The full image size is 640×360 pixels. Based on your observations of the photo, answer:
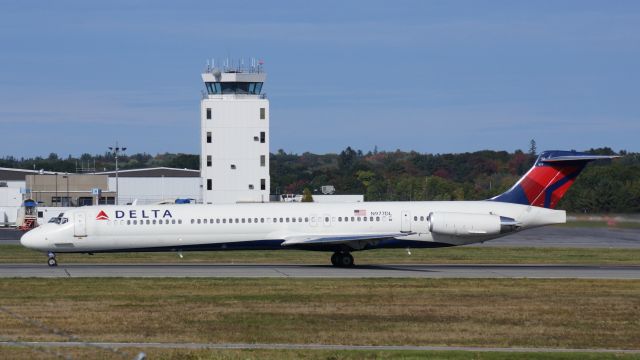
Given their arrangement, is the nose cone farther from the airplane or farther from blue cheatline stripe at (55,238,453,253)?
blue cheatline stripe at (55,238,453,253)

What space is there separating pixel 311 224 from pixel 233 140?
36004mm

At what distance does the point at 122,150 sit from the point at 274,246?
51476 mm

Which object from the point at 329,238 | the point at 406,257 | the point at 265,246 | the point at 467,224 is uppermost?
the point at 467,224

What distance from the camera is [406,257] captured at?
152 feet

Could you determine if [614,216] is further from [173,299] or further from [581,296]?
[173,299]

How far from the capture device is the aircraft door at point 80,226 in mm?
39125

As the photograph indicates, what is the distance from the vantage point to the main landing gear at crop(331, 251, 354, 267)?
39500 mm

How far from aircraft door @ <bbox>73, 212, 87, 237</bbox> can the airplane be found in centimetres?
4

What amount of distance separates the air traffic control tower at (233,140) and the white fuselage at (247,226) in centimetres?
3466

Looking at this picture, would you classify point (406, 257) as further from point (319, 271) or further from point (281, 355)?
point (281, 355)

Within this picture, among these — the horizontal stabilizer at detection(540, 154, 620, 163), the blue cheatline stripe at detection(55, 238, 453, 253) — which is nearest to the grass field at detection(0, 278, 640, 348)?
the blue cheatline stripe at detection(55, 238, 453, 253)

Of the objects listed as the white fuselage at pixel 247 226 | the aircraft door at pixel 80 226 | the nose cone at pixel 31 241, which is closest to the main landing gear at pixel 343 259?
the white fuselage at pixel 247 226

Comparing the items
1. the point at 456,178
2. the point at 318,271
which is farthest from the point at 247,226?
the point at 456,178

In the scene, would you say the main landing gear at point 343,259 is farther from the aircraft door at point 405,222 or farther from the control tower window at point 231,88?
the control tower window at point 231,88
